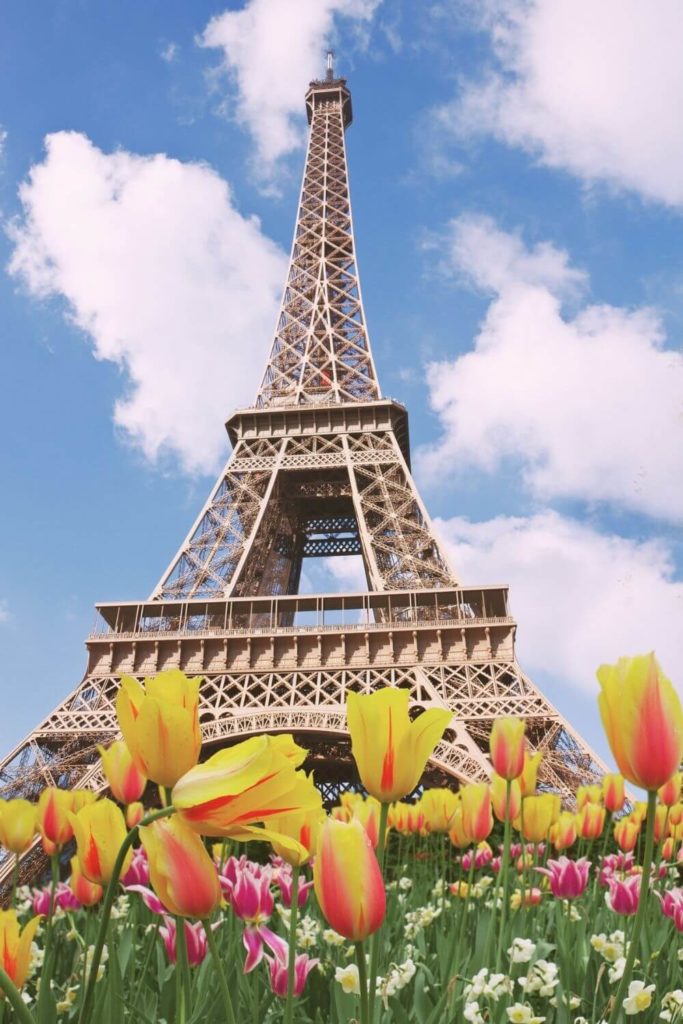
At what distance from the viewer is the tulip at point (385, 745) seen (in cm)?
152

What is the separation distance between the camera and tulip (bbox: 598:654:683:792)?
1.32 metres

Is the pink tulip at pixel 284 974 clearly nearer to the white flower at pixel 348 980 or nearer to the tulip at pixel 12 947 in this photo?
the white flower at pixel 348 980

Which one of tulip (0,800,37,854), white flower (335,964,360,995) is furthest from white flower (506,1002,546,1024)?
tulip (0,800,37,854)

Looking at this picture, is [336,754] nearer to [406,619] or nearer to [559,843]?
[406,619]

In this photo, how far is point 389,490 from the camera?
2792cm

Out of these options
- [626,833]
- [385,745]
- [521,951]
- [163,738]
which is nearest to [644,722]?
[385,745]

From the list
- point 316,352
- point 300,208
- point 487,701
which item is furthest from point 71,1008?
point 300,208

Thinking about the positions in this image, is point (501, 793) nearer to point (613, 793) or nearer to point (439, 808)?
point (439, 808)

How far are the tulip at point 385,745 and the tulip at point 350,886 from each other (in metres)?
0.32

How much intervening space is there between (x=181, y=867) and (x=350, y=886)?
0.90ft

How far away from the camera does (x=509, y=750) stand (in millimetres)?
2334

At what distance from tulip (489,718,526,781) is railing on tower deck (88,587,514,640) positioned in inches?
760

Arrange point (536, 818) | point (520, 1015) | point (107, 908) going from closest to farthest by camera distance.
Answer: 1. point (107, 908)
2. point (520, 1015)
3. point (536, 818)

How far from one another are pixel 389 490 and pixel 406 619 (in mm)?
6467
